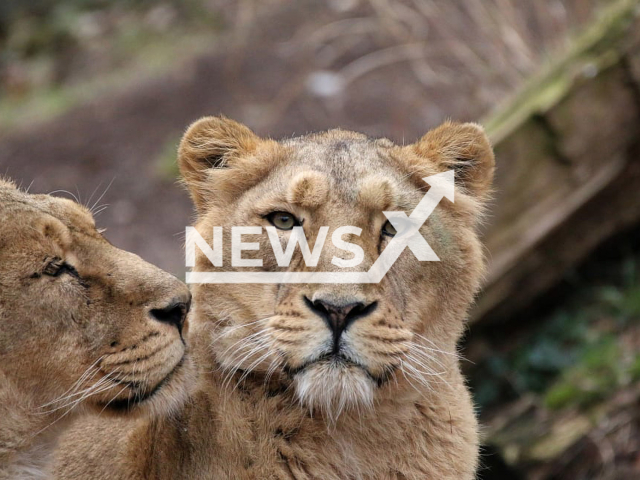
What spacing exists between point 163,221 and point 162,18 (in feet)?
13.8

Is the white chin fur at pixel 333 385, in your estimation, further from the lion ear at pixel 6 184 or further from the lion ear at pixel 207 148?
the lion ear at pixel 6 184

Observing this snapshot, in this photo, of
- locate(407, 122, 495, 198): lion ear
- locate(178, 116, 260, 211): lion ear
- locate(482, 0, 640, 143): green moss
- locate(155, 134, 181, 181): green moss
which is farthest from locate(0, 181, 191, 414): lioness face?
locate(155, 134, 181, 181): green moss

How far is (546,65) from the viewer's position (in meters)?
7.33

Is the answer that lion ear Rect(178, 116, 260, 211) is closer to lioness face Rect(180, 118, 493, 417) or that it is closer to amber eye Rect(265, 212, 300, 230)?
lioness face Rect(180, 118, 493, 417)

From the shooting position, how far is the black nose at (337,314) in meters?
3.02

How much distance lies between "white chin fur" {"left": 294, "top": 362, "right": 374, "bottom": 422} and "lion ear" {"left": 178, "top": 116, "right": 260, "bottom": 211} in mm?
1033

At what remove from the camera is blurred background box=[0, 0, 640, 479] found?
6012mm

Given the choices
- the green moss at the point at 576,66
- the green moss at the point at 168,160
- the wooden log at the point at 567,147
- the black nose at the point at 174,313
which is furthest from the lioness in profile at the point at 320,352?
the green moss at the point at 168,160

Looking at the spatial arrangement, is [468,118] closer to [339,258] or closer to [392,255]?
[392,255]

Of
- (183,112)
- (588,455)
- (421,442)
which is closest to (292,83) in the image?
(183,112)

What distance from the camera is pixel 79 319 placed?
119 inches

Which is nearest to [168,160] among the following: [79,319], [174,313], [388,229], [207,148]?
[207,148]

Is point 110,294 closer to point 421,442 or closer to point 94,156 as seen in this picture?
point 421,442

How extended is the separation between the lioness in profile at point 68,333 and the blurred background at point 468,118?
1.08m
